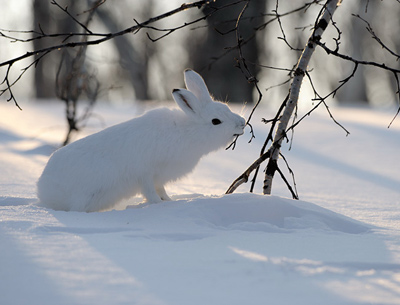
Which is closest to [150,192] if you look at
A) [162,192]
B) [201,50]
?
[162,192]

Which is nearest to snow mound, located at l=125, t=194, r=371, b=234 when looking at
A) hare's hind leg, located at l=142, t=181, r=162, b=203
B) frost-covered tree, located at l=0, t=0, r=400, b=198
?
hare's hind leg, located at l=142, t=181, r=162, b=203

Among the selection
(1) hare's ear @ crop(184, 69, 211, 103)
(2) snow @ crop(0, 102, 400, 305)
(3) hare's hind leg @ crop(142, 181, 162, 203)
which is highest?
(1) hare's ear @ crop(184, 69, 211, 103)

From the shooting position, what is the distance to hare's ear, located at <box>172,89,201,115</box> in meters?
3.68

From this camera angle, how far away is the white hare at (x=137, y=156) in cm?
353

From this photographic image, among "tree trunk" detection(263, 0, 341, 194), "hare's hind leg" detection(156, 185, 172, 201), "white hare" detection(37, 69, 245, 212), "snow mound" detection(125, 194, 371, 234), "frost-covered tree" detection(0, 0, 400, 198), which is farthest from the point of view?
"frost-covered tree" detection(0, 0, 400, 198)

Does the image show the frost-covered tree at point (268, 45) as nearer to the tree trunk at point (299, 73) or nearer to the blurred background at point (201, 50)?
the blurred background at point (201, 50)

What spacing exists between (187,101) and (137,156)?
0.49m

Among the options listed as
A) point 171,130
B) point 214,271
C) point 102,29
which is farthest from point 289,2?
point 214,271

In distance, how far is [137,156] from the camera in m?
3.57

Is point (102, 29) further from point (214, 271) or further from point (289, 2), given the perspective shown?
point (214, 271)

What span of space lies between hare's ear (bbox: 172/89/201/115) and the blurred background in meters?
3.50

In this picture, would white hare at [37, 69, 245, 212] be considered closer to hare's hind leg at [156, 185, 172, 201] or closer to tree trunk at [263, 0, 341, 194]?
hare's hind leg at [156, 185, 172, 201]

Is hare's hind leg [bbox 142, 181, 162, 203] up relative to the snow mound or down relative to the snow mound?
up

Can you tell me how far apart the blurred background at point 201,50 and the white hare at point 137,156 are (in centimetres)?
348
